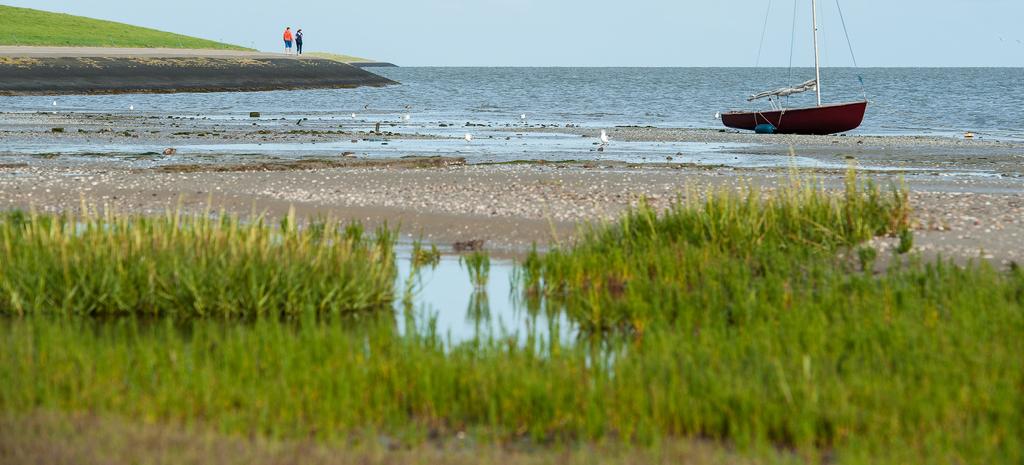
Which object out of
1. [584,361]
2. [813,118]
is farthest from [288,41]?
[584,361]

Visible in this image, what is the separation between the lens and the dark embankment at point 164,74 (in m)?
73.6

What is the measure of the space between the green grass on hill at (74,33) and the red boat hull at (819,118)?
6827cm

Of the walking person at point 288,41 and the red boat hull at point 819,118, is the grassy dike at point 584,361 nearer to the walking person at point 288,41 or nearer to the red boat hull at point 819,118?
the red boat hull at point 819,118

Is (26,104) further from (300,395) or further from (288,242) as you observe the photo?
(300,395)

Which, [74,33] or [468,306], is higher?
[74,33]

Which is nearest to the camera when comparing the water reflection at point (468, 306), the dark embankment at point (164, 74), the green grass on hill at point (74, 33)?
the water reflection at point (468, 306)

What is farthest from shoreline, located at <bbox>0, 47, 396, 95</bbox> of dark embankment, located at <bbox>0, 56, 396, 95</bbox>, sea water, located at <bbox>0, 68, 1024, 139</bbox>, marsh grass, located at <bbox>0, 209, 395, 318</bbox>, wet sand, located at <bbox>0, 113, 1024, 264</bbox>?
marsh grass, located at <bbox>0, 209, 395, 318</bbox>

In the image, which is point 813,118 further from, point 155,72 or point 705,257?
point 155,72

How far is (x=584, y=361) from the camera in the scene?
866 centimetres

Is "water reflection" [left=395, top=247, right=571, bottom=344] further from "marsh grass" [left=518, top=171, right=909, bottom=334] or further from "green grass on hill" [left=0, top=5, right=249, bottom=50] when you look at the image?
"green grass on hill" [left=0, top=5, right=249, bottom=50]

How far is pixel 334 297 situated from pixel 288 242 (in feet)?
2.15

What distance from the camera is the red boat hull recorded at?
4412 cm

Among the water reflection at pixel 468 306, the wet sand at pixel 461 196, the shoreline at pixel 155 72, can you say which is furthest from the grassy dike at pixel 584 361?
the shoreline at pixel 155 72

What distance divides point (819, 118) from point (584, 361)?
37.6 meters
